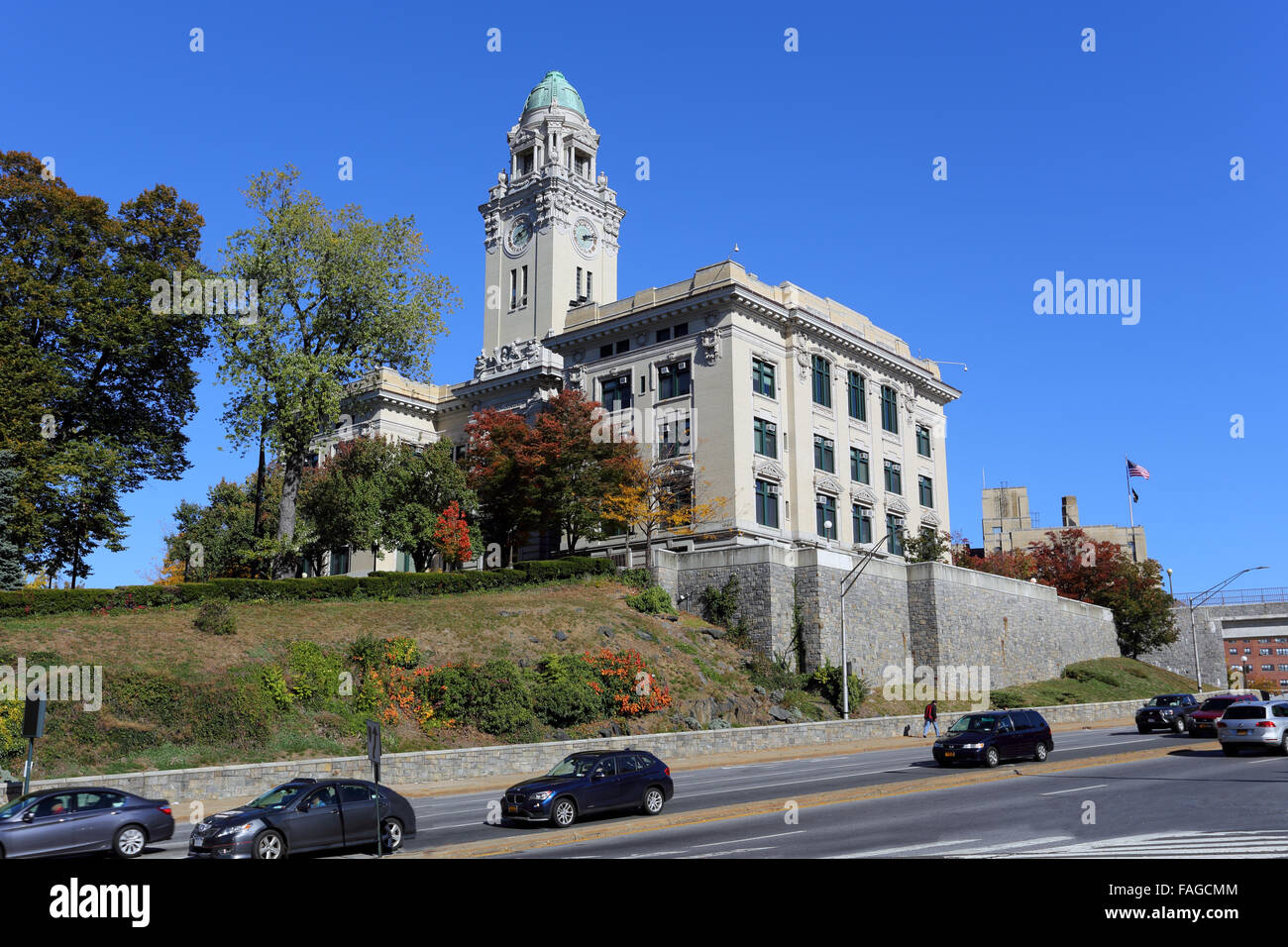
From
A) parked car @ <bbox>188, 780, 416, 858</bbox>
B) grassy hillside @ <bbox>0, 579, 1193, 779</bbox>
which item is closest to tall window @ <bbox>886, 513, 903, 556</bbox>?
grassy hillside @ <bbox>0, 579, 1193, 779</bbox>

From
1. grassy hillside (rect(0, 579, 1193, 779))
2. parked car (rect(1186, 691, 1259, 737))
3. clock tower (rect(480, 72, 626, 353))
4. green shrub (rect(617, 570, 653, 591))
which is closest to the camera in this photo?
grassy hillside (rect(0, 579, 1193, 779))

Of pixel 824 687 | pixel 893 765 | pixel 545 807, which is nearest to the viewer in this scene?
pixel 545 807

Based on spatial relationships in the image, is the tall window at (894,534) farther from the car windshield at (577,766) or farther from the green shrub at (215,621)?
the car windshield at (577,766)

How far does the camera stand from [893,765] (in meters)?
33.2

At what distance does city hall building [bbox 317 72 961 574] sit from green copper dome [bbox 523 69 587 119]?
0.65 feet

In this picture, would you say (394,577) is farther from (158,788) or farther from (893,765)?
(893,765)

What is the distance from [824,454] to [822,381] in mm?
4682

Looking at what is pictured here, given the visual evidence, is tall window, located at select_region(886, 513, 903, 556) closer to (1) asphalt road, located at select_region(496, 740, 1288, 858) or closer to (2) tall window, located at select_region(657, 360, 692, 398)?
(2) tall window, located at select_region(657, 360, 692, 398)

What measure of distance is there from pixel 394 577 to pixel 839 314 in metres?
35.7

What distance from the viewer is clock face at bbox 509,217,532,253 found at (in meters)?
78.9

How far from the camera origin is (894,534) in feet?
229

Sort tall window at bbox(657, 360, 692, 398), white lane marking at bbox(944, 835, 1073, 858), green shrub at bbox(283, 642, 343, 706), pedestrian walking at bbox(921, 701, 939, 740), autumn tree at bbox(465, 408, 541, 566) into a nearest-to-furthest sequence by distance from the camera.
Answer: white lane marking at bbox(944, 835, 1073, 858)
green shrub at bbox(283, 642, 343, 706)
pedestrian walking at bbox(921, 701, 939, 740)
autumn tree at bbox(465, 408, 541, 566)
tall window at bbox(657, 360, 692, 398)

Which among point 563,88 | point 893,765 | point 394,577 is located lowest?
point 893,765
